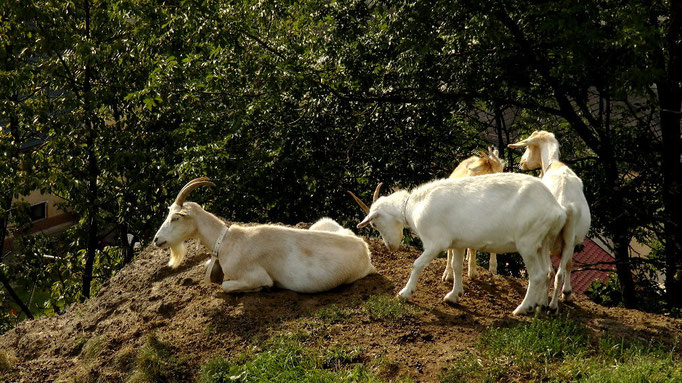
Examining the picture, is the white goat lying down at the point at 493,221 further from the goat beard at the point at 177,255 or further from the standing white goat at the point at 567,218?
the goat beard at the point at 177,255

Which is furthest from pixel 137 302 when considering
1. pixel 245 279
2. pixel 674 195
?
pixel 674 195

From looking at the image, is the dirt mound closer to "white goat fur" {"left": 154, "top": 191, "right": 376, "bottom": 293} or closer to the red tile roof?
"white goat fur" {"left": 154, "top": 191, "right": 376, "bottom": 293}

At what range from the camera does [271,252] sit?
7.41 metres

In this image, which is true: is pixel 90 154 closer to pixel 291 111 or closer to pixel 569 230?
pixel 291 111

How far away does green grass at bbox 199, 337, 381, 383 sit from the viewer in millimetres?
5441

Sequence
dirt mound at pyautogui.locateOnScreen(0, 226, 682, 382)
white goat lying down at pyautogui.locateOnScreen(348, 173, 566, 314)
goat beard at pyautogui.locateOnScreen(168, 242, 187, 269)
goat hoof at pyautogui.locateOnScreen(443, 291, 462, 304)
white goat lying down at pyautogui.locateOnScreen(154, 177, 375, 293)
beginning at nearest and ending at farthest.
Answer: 1. dirt mound at pyautogui.locateOnScreen(0, 226, 682, 382)
2. white goat lying down at pyautogui.locateOnScreen(348, 173, 566, 314)
3. goat hoof at pyautogui.locateOnScreen(443, 291, 462, 304)
4. white goat lying down at pyautogui.locateOnScreen(154, 177, 375, 293)
5. goat beard at pyautogui.locateOnScreen(168, 242, 187, 269)

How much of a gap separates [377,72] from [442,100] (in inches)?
56.1

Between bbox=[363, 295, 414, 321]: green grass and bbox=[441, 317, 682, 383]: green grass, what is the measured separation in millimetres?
901

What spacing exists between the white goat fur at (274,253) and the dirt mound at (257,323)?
0.49 feet

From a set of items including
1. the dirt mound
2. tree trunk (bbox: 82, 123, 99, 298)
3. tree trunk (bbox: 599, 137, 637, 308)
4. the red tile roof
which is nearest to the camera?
the dirt mound

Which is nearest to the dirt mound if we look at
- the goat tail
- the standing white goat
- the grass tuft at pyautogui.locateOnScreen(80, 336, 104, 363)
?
the grass tuft at pyautogui.locateOnScreen(80, 336, 104, 363)

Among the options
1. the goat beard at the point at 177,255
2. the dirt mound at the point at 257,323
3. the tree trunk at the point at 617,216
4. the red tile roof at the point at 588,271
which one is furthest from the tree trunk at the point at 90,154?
the red tile roof at the point at 588,271

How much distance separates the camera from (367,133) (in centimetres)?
1225

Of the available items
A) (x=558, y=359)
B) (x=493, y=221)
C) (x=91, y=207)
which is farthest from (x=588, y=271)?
(x=558, y=359)
